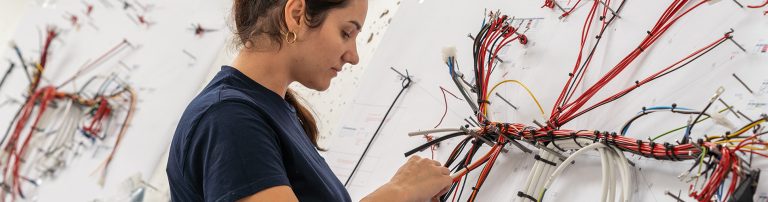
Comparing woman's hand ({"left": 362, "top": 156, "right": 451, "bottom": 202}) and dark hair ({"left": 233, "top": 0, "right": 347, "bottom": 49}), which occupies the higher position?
dark hair ({"left": 233, "top": 0, "right": 347, "bottom": 49})

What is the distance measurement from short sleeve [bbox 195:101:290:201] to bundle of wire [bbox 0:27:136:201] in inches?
61.2

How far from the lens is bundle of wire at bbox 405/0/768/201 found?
3.32ft

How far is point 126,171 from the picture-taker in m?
2.34

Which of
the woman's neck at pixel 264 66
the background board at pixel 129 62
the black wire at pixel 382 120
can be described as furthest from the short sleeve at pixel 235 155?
the background board at pixel 129 62

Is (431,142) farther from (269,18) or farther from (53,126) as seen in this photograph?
(53,126)

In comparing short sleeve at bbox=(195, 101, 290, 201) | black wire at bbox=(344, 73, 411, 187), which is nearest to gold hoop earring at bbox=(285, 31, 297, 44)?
short sleeve at bbox=(195, 101, 290, 201)

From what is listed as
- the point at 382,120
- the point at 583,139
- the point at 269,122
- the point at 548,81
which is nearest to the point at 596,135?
the point at 583,139

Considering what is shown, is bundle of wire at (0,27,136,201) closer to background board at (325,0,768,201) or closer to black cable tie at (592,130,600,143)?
background board at (325,0,768,201)

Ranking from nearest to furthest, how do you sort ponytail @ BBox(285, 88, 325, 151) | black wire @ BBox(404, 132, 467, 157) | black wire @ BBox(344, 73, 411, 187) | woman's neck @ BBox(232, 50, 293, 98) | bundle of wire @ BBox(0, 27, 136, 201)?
woman's neck @ BBox(232, 50, 293, 98)
ponytail @ BBox(285, 88, 325, 151)
black wire @ BBox(404, 132, 467, 157)
black wire @ BBox(344, 73, 411, 187)
bundle of wire @ BBox(0, 27, 136, 201)

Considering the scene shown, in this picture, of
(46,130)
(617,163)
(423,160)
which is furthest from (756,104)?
(46,130)

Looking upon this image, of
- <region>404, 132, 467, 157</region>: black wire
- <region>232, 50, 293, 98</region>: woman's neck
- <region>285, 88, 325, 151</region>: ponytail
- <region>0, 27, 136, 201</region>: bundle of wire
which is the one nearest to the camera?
<region>232, 50, 293, 98</region>: woman's neck

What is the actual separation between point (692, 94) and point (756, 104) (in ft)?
0.35

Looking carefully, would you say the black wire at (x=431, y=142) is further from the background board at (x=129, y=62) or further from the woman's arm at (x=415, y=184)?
the background board at (x=129, y=62)

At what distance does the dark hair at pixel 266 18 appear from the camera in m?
1.09
